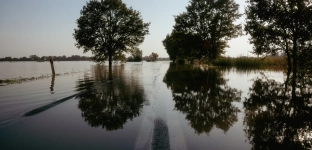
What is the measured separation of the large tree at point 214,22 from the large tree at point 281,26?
51.6ft

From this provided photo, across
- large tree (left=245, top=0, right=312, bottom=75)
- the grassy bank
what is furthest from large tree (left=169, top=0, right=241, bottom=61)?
large tree (left=245, top=0, right=312, bottom=75)

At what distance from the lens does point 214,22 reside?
130 feet

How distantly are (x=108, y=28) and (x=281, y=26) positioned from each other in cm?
1939

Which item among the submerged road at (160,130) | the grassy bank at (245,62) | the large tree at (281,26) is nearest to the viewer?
the submerged road at (160,130)

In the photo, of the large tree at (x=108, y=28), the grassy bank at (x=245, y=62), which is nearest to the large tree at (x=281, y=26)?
the large tree at (x=108, y=28)

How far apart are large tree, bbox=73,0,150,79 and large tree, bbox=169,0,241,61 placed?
17226mm

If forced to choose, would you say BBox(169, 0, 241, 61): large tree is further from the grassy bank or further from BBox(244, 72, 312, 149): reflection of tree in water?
BBox(244, 72, 312, 149): reflection of tree in water

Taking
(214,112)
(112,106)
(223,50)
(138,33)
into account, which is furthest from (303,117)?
(223,50)

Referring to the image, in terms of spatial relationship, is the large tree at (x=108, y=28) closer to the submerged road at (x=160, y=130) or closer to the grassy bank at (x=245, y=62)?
the submerged road at (x=160, y=130)

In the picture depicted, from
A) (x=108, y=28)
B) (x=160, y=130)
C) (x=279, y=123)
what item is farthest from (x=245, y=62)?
(x=160, y=130)

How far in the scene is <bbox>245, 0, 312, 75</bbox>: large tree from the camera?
17.6 m

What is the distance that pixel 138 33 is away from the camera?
Result: 88.8 feet

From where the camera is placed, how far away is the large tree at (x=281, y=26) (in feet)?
57.9

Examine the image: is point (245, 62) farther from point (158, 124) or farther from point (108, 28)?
point (158, 124)
